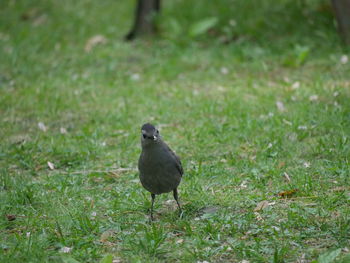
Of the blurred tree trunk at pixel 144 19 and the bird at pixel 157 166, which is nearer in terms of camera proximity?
the bird at pixel 157 166

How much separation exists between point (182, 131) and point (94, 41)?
14.6 ft

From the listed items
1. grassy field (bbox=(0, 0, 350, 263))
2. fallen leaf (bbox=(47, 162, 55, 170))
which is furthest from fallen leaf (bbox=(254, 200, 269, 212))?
fallen leaf (bbox=(47, 162, 55, 170))

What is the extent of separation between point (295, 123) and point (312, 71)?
2299 millimetres

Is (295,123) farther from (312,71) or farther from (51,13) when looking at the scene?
(51,13)

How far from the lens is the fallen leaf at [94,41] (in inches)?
412

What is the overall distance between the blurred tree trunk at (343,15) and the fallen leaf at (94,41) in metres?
4.30

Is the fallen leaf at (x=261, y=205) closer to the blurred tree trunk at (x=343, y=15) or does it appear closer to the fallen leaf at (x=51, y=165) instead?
the fallen leaf at (x=51, y=165)

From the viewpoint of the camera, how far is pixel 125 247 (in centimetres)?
416

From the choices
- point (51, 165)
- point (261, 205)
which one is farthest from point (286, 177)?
point (51, 165)

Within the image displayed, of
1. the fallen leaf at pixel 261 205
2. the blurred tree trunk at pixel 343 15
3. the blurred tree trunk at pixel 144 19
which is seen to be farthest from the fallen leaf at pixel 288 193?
the blurred tree trunk at pixel 144 19

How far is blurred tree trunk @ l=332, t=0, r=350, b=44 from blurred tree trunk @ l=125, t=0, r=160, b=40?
11.1 feet

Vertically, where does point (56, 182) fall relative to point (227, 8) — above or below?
below

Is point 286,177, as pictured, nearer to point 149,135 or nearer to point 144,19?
point 149,135

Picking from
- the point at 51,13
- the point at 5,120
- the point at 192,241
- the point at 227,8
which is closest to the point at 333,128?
the point at 192,241
